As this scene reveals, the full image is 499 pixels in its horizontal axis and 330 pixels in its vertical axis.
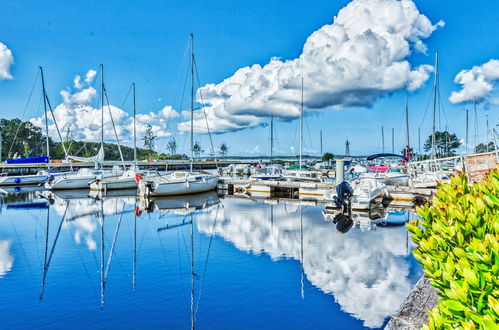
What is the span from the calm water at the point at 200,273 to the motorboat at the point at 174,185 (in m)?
9.63

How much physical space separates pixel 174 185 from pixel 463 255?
3121cm

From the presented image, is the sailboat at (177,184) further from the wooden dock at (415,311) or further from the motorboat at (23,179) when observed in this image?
the wooden dock at (415,311)

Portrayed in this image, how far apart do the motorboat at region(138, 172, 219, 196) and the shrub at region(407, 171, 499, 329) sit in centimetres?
3003

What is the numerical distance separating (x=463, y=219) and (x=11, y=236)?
2048cm

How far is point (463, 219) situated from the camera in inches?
103

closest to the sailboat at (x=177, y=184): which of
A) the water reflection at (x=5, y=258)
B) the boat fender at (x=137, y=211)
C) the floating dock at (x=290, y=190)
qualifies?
the floating dock at (x=290, y=190)

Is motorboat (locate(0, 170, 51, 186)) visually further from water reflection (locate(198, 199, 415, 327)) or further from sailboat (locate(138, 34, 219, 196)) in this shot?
water reflection (locate(198, 199, 415, 327))

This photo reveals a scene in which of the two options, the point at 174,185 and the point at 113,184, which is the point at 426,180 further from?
the point at 113,184

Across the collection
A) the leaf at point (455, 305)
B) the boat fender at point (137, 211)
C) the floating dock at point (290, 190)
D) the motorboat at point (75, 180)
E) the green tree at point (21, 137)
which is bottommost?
the boat fender at point (137, 211)

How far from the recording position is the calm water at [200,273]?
28.5ft

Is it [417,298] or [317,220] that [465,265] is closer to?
[417,298]

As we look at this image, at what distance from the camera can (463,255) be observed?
2.30 meters

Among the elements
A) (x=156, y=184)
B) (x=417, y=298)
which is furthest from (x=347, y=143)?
(x=417, y=298)

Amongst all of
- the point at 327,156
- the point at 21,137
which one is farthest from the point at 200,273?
the point at 21,137
